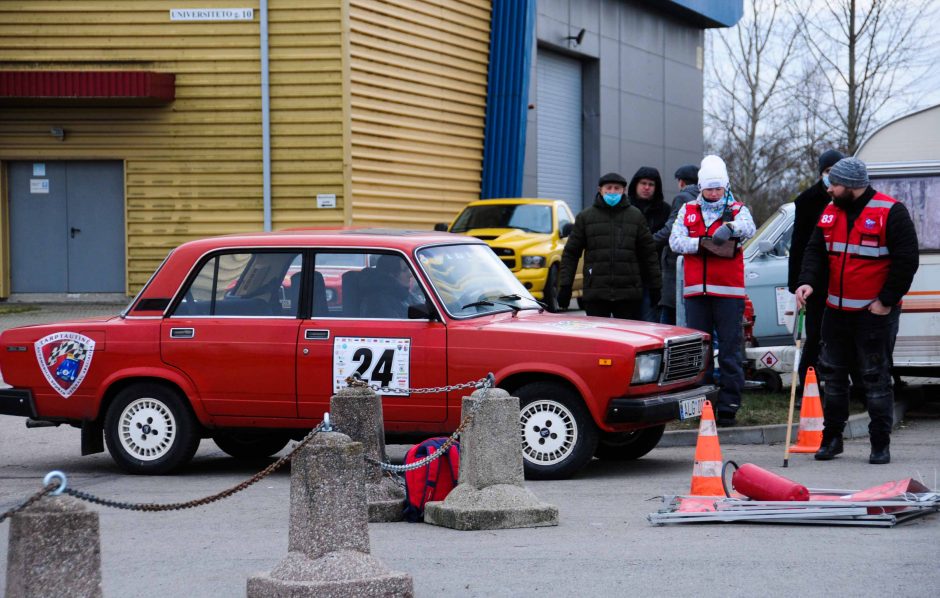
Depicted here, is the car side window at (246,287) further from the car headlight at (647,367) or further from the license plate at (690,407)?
the license plate at (690,407)

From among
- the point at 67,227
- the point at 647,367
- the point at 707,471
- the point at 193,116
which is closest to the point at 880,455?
the point at 647,367

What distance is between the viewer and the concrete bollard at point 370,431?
23.7 ft

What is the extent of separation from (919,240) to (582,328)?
4346mm

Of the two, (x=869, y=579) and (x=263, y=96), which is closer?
(x=869, y=579)

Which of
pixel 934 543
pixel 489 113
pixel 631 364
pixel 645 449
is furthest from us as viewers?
pixel 489 113

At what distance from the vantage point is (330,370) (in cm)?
884

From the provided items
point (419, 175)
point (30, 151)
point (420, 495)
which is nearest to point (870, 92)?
point (419, 175)

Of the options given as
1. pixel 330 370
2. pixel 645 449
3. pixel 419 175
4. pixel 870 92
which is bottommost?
pixel 645 449

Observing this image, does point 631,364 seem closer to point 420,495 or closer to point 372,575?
point 420,495

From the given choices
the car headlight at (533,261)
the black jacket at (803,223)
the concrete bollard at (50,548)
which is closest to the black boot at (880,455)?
the black jacket at (803,223)

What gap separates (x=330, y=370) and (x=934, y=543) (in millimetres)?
4081

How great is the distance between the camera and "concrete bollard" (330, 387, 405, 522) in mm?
7215

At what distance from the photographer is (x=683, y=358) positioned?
29.3ft

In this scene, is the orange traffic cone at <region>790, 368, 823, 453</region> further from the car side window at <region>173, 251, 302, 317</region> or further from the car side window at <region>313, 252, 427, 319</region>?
the car side window at <region>173, 251, 302, 317</region>
